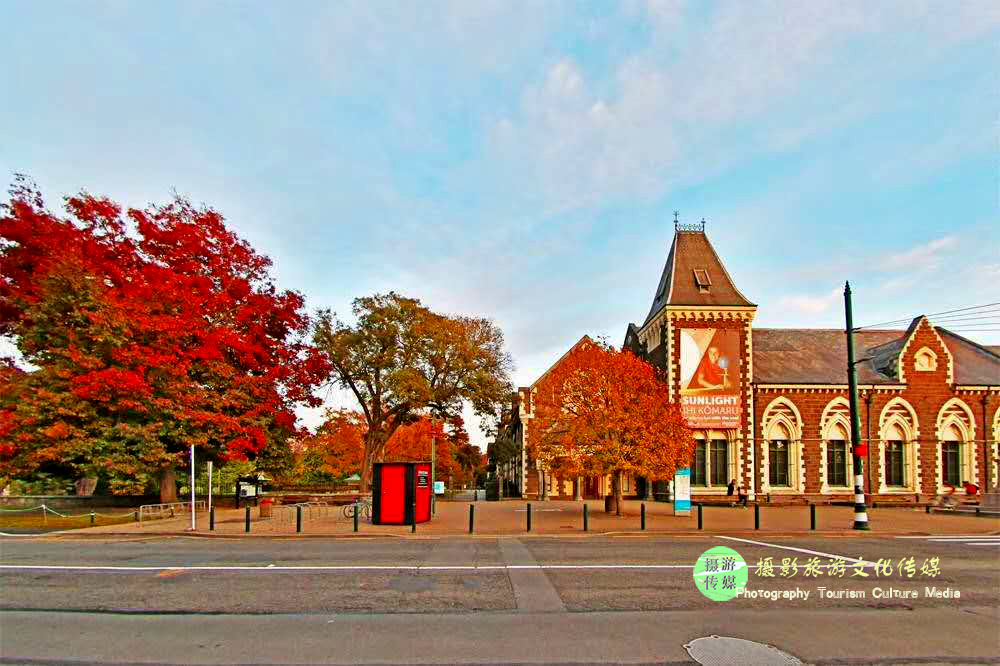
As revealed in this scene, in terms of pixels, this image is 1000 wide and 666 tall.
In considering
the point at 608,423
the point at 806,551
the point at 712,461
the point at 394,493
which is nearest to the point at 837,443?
the point at 712,461

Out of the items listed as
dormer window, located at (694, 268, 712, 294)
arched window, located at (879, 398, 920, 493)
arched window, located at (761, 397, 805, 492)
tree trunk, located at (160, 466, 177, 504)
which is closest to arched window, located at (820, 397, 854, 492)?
arched window, located at (761, 397, 805, 492)

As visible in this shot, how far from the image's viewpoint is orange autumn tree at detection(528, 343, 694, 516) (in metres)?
25.2

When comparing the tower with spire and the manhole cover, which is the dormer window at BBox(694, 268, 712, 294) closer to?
the tower with spire

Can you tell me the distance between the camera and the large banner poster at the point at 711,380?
37719mm

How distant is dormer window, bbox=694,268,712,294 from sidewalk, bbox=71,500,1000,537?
14903 mm

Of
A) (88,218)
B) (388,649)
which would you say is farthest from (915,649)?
(88,218)

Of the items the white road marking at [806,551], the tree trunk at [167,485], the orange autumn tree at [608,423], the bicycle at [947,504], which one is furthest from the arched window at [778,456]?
the tree trunk at [167,485]

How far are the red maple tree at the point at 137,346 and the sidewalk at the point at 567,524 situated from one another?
13.5 feet

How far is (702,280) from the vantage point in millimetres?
39906

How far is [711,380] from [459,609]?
103ft

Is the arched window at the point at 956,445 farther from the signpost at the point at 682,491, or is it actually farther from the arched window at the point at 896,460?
the signpost at the point at 682,491

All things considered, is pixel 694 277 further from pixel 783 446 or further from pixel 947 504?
pixel 947 504

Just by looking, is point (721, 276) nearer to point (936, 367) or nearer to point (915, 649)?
point (936, 367)

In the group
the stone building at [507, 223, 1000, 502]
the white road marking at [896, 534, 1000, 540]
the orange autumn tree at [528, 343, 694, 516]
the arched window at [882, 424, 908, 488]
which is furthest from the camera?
the arched window at [882, 424, 908, 488]
